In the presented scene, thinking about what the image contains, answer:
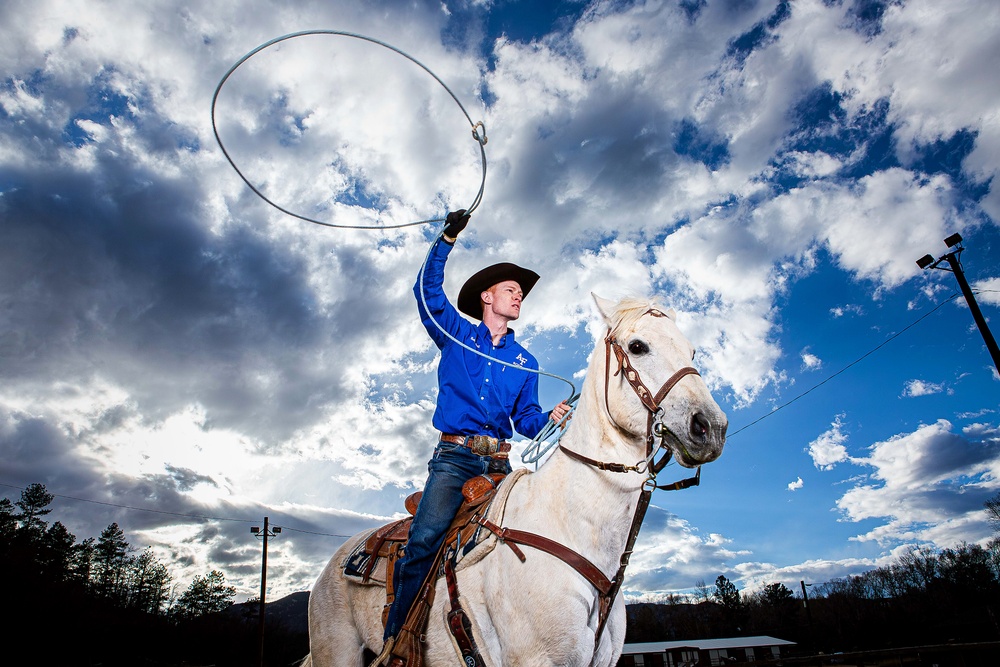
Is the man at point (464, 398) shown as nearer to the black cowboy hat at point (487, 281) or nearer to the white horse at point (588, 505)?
the black cowboy hat at point (487, 281)

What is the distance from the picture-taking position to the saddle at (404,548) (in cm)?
318

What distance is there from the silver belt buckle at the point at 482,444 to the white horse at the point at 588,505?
0.48 metres

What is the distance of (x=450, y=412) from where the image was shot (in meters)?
4.01

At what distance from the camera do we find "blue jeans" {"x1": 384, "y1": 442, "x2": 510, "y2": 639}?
135 inches

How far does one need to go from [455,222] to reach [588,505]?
2500 millimetres

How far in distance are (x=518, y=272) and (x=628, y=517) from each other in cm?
271

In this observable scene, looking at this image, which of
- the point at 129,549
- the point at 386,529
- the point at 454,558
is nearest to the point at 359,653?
the point at 386,529

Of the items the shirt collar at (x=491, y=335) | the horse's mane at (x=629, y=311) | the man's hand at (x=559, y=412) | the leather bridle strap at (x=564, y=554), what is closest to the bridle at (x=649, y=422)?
the horse's mane at (x=629, y=311)

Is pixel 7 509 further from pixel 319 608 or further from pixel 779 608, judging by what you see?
pixel 779 608

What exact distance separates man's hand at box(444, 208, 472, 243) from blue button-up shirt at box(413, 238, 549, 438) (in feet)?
0.32

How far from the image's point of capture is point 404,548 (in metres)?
3.67

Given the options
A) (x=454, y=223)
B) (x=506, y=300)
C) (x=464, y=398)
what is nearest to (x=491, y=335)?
(x=506, y=300)

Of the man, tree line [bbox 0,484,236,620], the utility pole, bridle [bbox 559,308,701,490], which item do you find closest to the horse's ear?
bridle [bbox 559,308,701,490]

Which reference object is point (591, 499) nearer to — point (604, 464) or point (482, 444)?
point (604, 464)
